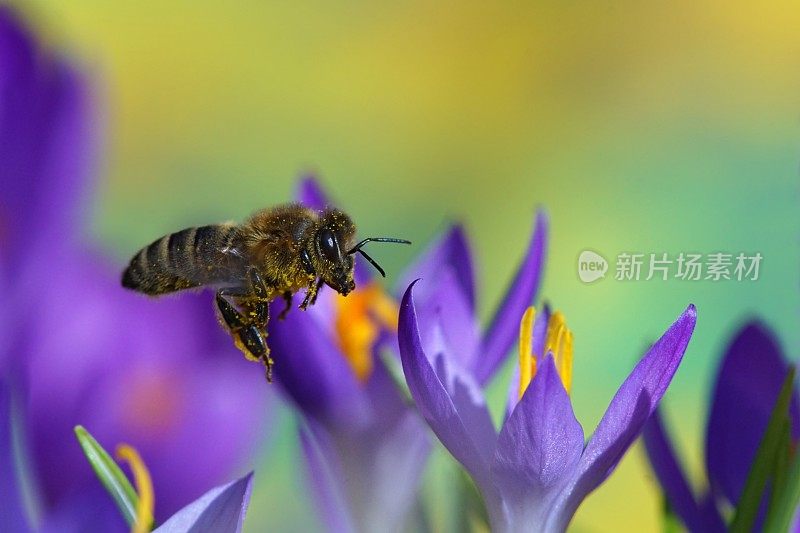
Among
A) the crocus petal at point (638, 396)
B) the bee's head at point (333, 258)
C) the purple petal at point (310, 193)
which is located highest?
the purple petal at point (310, 193)

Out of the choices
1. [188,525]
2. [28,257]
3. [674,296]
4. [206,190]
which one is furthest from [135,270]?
[206,190]

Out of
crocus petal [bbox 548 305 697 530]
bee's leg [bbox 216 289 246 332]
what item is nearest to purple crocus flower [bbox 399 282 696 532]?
crocus petal [bbox 548 305 697 530]

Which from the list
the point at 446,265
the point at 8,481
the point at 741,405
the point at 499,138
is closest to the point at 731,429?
the point at 741,405

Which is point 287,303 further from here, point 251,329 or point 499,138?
point 499,138

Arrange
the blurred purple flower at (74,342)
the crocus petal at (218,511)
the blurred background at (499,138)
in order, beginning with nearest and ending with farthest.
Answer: the crocus petal at (218,511), the blurred purple flower at (74,342), the blurred background at (499,138)

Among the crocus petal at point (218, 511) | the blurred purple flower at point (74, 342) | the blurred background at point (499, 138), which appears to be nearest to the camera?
the crocus petal at point (218, 511)

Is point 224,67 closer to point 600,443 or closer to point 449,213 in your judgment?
point 449,213

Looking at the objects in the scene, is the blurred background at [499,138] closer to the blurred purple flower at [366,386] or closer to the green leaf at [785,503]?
the blurred purple flower at [366,386]

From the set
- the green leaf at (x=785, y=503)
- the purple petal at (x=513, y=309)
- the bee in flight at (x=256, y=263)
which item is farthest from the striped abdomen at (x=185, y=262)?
the green leaf at (x=785, y=503)
